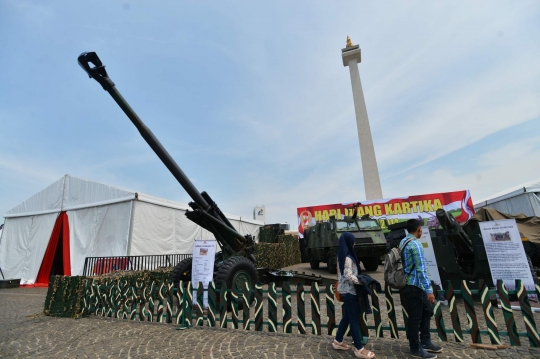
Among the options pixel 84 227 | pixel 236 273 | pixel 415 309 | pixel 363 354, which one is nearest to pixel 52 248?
pixel 84 227

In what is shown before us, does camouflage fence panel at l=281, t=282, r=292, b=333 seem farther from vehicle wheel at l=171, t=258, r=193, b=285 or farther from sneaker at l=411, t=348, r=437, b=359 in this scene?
vehicle wheel at l=171, t=258, r=193, b=285

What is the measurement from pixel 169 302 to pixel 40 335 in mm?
2008

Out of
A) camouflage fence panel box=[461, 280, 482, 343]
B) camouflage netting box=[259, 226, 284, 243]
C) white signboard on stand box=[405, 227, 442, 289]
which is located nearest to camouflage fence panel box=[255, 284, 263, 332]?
camouflage fence panel box=[461, 280, 482, 343]

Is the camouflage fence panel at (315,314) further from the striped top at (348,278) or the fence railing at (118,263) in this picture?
the fence railing at (118,263)

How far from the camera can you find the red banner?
18.5 m

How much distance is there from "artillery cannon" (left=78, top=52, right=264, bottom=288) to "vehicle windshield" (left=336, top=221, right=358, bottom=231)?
17.2 feet

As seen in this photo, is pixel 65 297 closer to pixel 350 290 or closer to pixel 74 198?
pixel 350 290

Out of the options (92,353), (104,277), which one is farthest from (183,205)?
(92,353)

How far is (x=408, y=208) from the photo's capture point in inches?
771

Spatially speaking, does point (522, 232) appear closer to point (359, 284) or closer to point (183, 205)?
point (359, 284)

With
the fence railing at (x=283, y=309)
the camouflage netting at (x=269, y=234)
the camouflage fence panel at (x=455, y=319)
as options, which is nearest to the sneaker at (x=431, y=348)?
the fence railing at (x=283, y=309)

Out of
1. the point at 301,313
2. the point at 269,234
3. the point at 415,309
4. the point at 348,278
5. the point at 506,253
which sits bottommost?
the point at 301,313

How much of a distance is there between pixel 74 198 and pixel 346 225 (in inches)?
460

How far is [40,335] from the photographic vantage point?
189 inches
